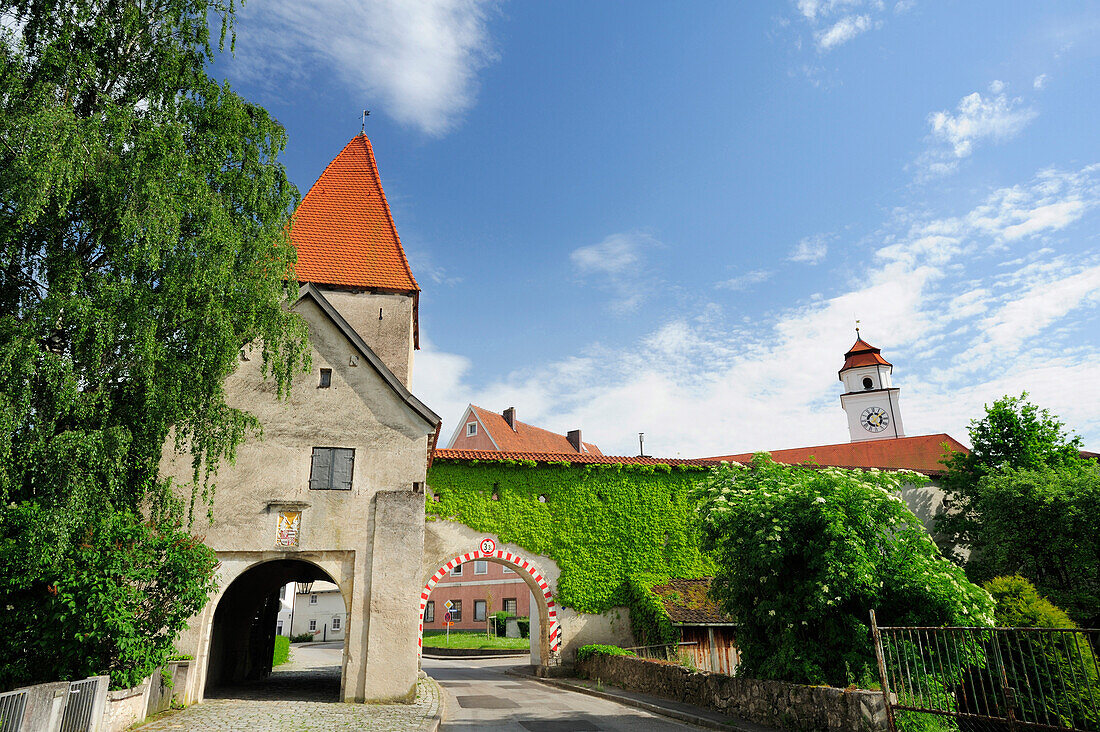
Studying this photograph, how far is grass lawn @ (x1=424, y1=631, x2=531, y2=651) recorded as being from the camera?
3538cm

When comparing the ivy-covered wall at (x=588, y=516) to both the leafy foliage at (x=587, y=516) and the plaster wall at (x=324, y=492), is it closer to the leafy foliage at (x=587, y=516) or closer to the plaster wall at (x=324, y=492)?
the leafy foliage at (x=587, y=516)

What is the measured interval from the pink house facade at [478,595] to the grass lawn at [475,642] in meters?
3.20

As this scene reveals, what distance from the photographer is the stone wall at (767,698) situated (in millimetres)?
9055

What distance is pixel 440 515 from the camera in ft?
66.0

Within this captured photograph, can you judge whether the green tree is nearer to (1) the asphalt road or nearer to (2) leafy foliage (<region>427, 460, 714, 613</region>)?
(1) the asphalt road

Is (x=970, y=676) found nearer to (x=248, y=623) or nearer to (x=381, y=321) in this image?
(x=381, y=321)

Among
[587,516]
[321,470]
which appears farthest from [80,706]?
[587,516]

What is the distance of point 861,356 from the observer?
194 feet

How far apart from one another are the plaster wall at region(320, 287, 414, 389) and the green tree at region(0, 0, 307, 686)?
6419mm

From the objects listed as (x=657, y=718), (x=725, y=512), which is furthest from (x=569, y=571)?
(x=725, y=512)

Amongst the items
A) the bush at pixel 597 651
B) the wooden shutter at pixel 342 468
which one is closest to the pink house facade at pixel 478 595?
the bush at pixel 597 651

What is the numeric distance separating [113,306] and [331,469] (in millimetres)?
6070

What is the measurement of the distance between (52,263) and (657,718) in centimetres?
1295

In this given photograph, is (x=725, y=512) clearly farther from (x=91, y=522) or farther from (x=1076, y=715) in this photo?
(x=91, y=522)
